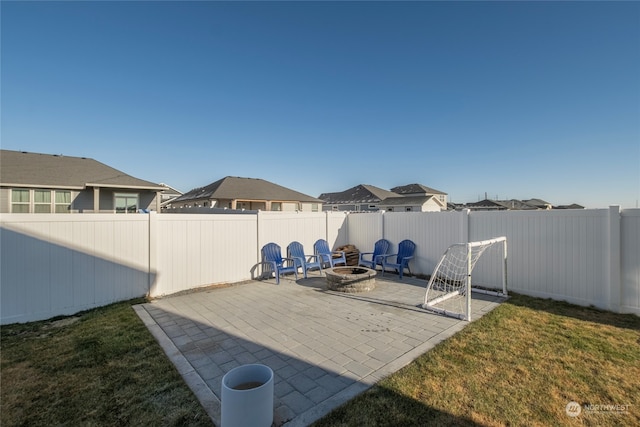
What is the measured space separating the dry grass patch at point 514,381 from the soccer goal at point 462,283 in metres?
0.68

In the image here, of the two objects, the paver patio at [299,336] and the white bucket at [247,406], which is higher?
the white bucket at [247,406]

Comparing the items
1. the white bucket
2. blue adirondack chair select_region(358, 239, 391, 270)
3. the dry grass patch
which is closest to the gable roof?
blue adirondack chair select_region(358, 239, 391, 270)

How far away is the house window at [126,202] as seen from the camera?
1334 centimetres

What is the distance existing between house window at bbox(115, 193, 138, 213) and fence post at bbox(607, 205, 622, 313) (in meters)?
17.2

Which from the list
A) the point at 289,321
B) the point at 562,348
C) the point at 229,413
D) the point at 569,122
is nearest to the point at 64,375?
the point at 229,413

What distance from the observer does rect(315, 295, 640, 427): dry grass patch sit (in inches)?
84.3

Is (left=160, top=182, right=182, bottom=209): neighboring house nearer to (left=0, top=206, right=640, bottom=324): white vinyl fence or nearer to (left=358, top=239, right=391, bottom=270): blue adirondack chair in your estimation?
(left=0, top=206, right=640, bottom=324): white vinyl fence

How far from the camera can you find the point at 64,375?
273 centimetres

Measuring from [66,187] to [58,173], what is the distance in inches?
50.6

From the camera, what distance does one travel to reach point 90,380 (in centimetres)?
265

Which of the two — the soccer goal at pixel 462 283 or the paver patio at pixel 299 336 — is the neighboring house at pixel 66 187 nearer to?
the paver patio at pixel 299 336

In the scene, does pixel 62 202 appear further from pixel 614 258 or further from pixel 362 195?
pixel 362 195

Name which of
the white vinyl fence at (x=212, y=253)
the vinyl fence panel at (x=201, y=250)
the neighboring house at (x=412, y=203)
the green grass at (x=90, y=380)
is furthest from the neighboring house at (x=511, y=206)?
the green grass at (x=90, y=380)

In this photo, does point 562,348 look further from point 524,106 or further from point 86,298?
point 524,106
